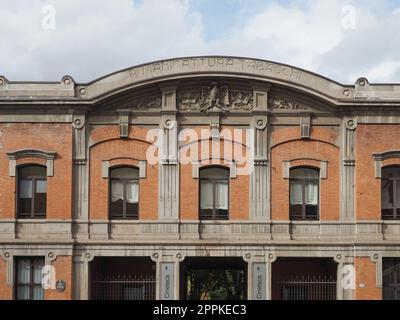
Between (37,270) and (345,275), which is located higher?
(37,270)

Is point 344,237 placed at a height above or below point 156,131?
below

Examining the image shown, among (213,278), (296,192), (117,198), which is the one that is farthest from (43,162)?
(213,278)

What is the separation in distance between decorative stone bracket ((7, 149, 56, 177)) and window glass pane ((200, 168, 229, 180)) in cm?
543

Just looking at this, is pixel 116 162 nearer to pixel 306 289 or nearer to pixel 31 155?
pixel 31 155

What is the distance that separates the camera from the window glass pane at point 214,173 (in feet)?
101

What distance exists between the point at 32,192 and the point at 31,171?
77cm

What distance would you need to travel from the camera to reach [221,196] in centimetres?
3073

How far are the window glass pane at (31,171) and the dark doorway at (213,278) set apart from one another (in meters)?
6.13

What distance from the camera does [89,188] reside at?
30.5m

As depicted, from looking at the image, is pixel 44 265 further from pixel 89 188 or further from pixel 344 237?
pixel 344 237

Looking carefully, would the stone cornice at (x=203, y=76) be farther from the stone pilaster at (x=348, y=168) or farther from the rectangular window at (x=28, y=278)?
the rectangular window at (x=28, y=278)

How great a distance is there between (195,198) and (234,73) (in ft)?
15.5

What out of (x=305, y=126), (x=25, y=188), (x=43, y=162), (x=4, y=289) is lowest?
(x=4, y=289)
